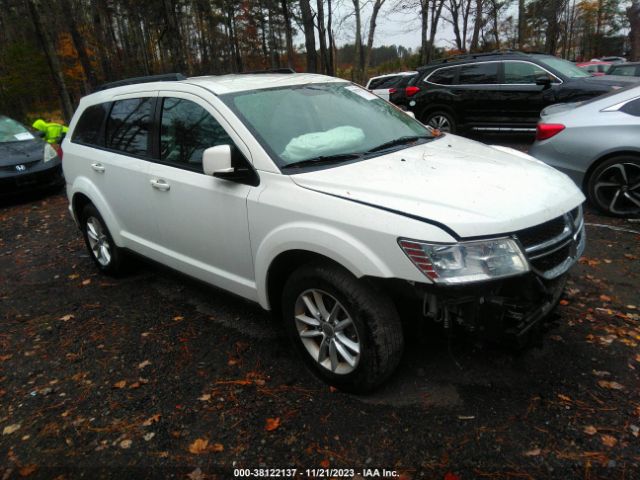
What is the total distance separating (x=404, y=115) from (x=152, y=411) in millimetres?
2927

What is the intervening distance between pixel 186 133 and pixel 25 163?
6548 mm

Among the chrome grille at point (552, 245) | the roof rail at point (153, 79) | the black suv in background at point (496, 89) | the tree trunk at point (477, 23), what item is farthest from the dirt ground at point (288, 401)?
the tree trunk at point (477, 23)

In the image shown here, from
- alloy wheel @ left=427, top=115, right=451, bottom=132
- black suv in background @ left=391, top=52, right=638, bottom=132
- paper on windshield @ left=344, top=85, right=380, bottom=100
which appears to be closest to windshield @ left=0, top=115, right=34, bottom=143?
paper on windshield @ left=344, top=85, right=380, bottom=100

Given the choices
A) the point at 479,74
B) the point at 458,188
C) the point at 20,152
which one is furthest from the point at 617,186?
the point at 20,152

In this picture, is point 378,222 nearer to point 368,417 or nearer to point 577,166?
point 368,417

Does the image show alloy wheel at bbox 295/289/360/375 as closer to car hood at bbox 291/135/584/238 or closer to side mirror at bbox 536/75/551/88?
car hood at bbox 291/135/584/238

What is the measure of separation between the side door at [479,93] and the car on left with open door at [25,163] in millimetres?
8218

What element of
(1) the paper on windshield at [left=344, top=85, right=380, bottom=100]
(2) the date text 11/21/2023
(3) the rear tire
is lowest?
(2) the date text 11/21/2023

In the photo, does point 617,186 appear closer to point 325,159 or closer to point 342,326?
point 325,159

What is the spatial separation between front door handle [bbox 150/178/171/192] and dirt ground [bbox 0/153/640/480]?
3.63 ft

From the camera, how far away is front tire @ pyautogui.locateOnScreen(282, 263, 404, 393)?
2533mm

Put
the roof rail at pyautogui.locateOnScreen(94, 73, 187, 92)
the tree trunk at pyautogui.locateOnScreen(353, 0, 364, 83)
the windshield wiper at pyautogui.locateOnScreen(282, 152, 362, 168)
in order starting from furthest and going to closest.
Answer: the tree trunk at pyautogui.locateOnScreen(353, 0, 364, 83) → the roof rail at pyautogui.locateOnScreen(94, 73, 187, 92) → the windshield wiper at pyautogui.locateOnScreen(282, 152, 362, 168)

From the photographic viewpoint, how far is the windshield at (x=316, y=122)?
10.1 feet

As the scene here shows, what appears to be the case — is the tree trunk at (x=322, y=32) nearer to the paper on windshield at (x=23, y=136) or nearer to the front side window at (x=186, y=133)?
the paper on windshield at (x=23, y=136)
